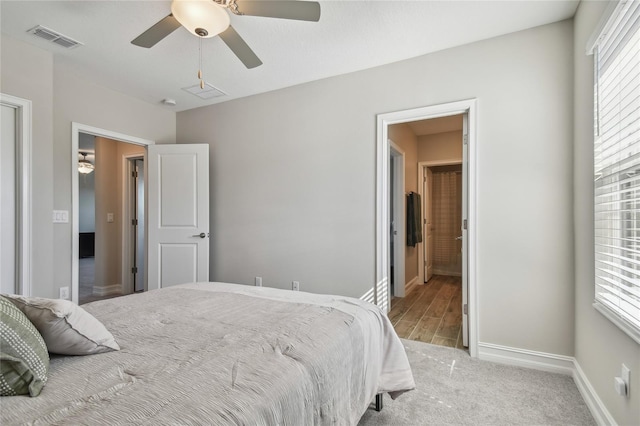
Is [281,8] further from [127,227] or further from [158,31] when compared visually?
[127,227]

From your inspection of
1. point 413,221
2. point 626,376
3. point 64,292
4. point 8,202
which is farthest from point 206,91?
point 626,376

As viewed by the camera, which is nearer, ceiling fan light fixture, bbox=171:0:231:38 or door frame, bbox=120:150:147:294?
ceiling fan light fixture, bbox=171:0:231:38

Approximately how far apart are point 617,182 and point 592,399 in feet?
4.15

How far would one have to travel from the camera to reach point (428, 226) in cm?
596

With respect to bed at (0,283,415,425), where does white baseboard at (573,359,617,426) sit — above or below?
below

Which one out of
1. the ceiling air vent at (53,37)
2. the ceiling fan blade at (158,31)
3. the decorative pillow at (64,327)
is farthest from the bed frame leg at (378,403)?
the ceiling air vent at (53,37)

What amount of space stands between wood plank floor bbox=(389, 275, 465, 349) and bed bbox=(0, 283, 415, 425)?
146cm

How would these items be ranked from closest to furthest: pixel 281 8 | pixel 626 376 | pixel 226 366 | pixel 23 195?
pixel 226 366, pixel 626 376, pixel 281 8, pixel 23 195

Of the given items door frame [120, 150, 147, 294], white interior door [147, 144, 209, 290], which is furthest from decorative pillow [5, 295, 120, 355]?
door frame [120, 150, 147, 294]

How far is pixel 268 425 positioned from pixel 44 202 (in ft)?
10.0

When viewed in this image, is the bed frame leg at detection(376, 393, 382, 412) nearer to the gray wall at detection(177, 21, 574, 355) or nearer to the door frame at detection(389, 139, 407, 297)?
the gray wall at detection(177, 21, 574, 355)

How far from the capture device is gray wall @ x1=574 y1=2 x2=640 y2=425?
153 centimetres

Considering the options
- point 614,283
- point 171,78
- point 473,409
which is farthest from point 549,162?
point 171,78

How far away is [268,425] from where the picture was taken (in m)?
0.87
